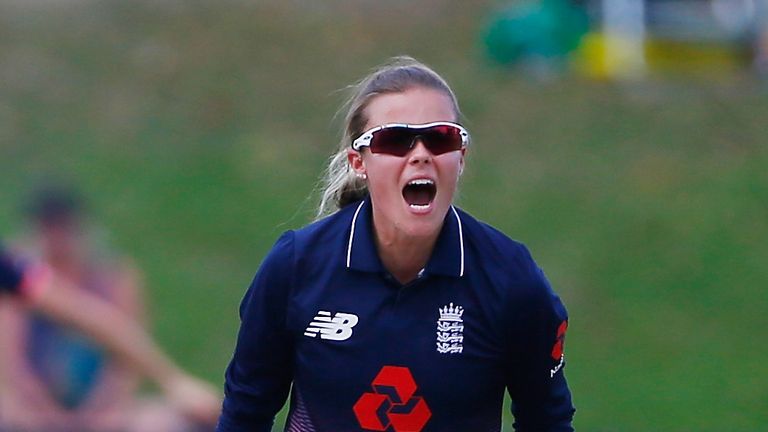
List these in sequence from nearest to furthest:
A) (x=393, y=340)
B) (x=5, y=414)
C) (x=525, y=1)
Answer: (x=393, y=340), (x=5, y=414), (x=525, y=1)

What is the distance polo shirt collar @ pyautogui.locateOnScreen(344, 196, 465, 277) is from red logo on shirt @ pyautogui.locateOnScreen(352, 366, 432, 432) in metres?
0.24

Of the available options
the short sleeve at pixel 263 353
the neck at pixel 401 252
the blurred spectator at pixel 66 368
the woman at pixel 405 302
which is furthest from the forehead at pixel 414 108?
the blurred spectator at pixel 66 368

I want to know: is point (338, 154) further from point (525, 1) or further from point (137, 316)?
point (525, 1)

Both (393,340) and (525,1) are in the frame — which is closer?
(393,340)

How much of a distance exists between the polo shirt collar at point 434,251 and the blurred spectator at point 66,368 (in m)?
3.78

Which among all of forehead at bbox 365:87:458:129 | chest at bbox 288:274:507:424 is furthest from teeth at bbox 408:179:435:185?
chest at bbox 288:274:507:424

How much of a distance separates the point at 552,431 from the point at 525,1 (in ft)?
31.4

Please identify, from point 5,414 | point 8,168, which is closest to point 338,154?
point 5,414

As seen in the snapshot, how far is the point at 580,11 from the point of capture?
11695mm

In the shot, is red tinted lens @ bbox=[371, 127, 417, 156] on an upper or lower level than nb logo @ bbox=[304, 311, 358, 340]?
upper

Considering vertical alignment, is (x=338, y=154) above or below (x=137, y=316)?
below

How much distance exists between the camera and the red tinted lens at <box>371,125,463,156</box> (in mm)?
3102

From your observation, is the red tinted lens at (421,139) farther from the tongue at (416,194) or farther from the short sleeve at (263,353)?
the short sleeve at (263,353)

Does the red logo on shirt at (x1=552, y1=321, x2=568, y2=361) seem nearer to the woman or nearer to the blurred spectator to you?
the woman
